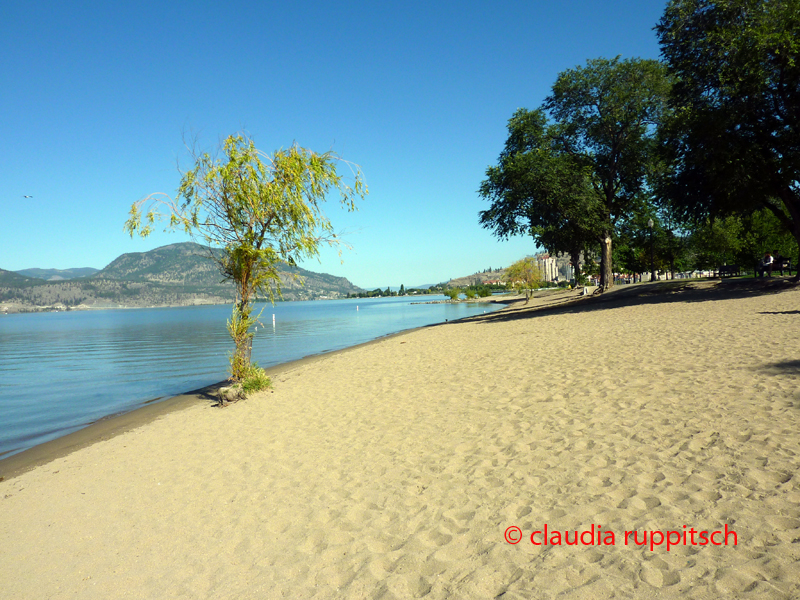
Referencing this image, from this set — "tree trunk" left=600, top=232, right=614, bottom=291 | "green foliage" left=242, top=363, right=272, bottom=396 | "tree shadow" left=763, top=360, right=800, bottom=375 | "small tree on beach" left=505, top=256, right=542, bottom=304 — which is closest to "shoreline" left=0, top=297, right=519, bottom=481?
"green foliage" left=242, top=363, right=272, bottom=396

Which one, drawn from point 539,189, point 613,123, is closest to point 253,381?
point 539,189

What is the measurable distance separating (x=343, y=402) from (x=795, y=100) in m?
22.5

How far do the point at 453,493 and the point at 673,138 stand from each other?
2384 centimetres

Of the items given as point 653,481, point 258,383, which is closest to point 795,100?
point 653,481

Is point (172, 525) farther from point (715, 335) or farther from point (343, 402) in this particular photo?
point (715, 335)

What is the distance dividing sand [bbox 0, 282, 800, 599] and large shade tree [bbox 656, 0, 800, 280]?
1328 cm

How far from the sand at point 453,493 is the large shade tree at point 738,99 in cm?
1328

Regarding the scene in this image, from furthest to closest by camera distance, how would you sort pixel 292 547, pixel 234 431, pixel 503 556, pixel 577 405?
1. pixel 234 431
2. pixel 577 405
3. pixel 292 547
4. pixel 503 556

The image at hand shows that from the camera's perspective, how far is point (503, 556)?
12.1ft

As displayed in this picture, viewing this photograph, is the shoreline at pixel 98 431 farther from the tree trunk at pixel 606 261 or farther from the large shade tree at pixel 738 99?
the tree trunk at pixel 606 261

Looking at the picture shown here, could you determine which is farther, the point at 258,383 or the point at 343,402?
the point at 258,383

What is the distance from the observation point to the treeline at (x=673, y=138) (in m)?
18.9

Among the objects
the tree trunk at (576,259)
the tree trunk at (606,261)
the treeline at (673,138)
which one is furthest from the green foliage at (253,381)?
the tree trunk at (576,259)

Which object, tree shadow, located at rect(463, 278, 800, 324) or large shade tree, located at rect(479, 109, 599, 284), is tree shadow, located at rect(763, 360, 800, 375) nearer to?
tree shadow, located at rect(463, 278, 800, 324)
